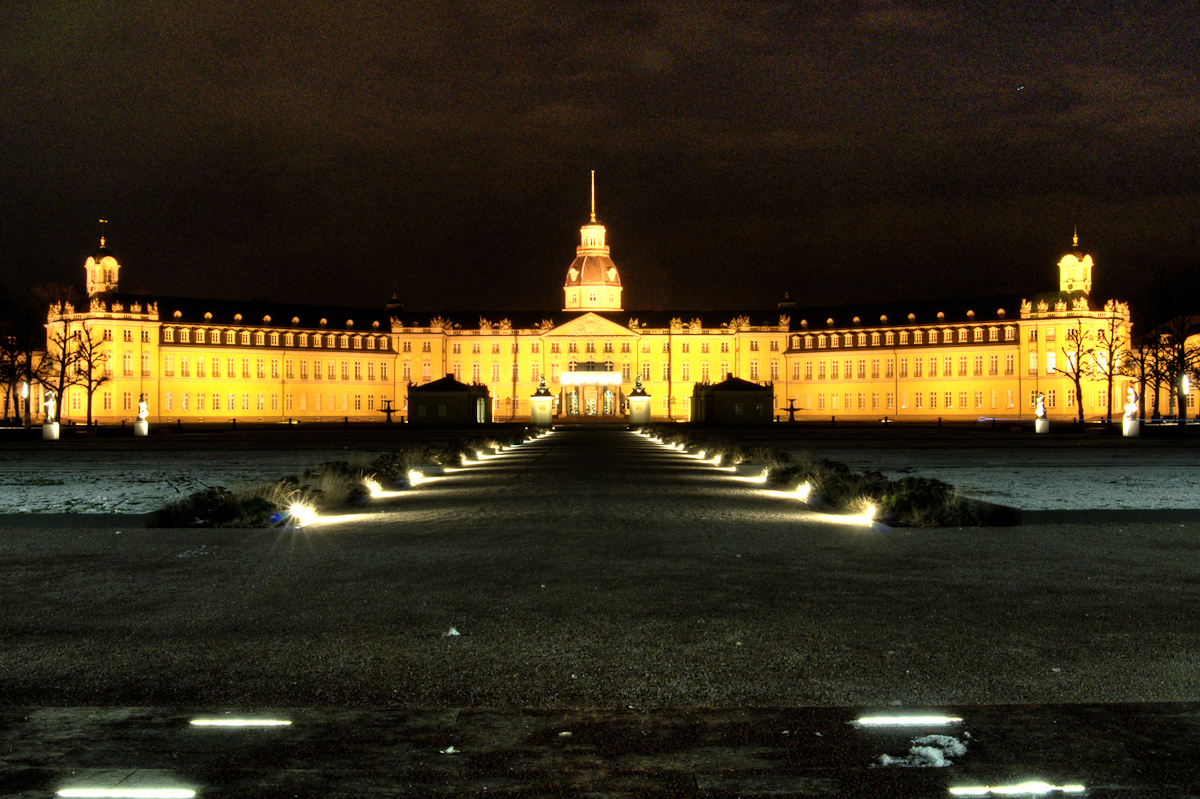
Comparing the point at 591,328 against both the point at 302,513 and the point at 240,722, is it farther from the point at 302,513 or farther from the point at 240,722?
the point at 240,722

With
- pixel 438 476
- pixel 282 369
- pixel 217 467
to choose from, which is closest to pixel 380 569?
pixel 438 476

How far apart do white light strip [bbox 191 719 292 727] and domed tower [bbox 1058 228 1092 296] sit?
134 m

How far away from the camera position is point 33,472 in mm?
28594

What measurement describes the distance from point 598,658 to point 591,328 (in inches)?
5210

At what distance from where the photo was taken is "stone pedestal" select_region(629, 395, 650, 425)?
311 feet

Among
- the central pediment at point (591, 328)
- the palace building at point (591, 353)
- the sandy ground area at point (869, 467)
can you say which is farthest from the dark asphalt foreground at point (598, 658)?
the central pediment at point (591, 328)

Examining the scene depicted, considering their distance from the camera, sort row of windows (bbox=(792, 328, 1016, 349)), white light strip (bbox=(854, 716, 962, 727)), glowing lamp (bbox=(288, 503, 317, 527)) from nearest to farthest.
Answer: white light strip (bbox=(854, 716, 962, 727)), glowing lamp (bbox=(288, 503, 317, 527)), row of windows (bbox=(792, 328, 1016, 349))

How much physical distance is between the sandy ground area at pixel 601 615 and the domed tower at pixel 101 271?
5054 inches

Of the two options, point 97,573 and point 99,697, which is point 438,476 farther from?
point 99,697

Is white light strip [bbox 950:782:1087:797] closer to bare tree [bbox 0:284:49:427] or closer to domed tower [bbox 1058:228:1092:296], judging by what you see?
bare tree [bbox 0:284:49:427]

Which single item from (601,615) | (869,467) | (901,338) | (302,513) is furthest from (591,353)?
(601,615)

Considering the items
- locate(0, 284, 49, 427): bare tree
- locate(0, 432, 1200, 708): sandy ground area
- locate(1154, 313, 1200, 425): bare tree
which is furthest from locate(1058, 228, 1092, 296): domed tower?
locate(0, 432, 1200, 708): sandy ground area

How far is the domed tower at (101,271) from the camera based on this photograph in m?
133

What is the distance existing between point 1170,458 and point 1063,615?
29129 millimetres
